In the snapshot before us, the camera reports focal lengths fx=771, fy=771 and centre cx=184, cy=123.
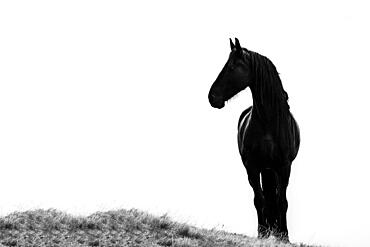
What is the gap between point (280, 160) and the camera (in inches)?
604

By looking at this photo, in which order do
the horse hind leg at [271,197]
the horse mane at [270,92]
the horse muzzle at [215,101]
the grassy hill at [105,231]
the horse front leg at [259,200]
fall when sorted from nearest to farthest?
the grassy hill at [105,231] → the horse muzzle at [215,101] → the horse mane at [270,92] → the horse front leg at [259,200] → the horse hind leg at [271,197]

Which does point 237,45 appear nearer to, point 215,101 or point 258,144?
point 215,101

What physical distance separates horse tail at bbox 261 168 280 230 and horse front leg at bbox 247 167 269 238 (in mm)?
147

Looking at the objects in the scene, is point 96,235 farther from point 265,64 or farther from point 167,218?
point 265,64

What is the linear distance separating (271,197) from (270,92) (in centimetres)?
225

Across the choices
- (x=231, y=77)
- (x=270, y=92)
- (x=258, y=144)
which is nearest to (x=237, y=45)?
(x=231, y=77)

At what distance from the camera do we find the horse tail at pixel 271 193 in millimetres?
15734

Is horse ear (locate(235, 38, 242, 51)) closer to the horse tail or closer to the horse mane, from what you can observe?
the horse mane

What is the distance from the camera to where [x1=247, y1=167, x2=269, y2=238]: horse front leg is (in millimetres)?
15508

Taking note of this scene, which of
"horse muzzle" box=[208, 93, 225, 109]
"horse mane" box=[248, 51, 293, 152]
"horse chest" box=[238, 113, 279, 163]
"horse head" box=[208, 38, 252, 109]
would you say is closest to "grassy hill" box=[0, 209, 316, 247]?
"horse chest" box=[238, 113, 279, 163]

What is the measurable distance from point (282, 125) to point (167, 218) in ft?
10.2

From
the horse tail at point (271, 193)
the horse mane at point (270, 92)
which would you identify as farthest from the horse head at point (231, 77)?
the horse tail at point (271, 193)

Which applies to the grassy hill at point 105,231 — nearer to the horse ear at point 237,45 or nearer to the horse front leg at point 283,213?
the horse front leg at point 283,213

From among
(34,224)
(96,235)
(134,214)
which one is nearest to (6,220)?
(34,224)
